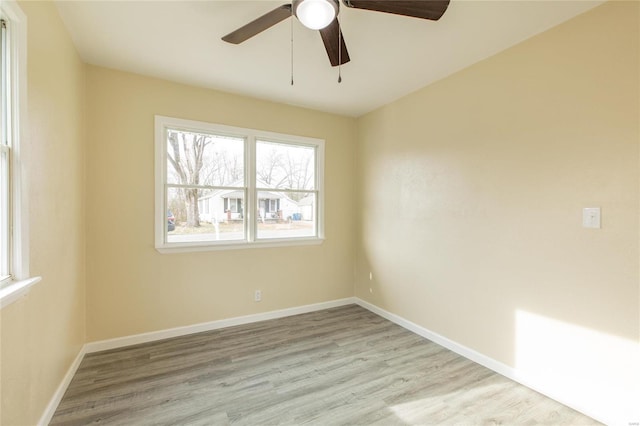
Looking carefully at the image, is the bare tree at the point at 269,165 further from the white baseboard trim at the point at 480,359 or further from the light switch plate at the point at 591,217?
the light switch plate at the point at 591,217

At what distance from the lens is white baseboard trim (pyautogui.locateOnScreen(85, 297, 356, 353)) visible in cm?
268

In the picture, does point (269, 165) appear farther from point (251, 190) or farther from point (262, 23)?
point (262, 23)

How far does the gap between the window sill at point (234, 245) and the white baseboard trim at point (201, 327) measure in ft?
2.70

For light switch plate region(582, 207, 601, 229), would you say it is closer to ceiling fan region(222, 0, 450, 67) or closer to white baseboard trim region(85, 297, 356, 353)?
ceiling fan region(222, 0, 450, 67)

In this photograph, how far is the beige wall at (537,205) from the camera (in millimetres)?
1734

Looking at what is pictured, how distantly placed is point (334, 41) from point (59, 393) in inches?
120

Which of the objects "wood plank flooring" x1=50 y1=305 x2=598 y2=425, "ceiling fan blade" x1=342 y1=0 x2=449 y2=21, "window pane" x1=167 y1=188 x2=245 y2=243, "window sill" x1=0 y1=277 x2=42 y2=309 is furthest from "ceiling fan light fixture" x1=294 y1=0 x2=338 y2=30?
"wood plank flooring" x1=50 y1=305 x2=598 y2=425

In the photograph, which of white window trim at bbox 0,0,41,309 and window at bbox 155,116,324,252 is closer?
white window trim at bbox 0,0,41,309

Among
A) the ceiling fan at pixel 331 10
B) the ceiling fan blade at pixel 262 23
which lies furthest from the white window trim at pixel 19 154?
the ceiling fan at pixel 331 10

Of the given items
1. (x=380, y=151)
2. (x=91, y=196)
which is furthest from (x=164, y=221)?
(x=380, y=151)

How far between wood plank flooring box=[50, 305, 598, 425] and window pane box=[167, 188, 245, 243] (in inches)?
42.4

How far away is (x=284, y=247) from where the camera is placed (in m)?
3.57

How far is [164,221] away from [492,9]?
10.9ft

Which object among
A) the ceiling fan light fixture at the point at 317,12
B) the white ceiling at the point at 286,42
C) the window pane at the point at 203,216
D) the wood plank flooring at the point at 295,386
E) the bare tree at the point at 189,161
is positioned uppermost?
the white ceiling at the point at 286,42
